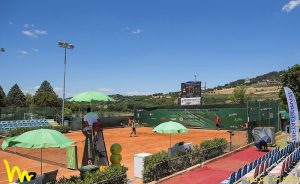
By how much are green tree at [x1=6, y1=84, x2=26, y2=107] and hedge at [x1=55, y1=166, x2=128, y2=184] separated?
347ft

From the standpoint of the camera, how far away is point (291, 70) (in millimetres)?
58125

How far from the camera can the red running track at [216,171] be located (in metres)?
14.5

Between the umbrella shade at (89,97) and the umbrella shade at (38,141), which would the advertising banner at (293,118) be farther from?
the umbrella shade at (38,141)

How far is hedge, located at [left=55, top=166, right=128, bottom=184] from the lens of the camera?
441 inches

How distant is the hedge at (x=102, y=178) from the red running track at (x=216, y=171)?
2.28 meters

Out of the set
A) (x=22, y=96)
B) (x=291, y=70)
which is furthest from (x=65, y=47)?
(x=22, y=96)

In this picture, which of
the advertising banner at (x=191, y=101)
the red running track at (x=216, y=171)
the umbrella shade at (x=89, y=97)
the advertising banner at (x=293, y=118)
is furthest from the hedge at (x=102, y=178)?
the advertising banner at (x=191, y=101)

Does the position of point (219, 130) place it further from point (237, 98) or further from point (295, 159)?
point (237, 98)

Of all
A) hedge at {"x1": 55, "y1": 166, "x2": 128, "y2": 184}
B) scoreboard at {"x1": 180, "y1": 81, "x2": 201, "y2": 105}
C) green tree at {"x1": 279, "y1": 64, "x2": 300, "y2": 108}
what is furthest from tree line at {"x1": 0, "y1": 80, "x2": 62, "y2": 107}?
hedge at {"x1": 55, "y1": 166, "x2": 128, "y2": 184}

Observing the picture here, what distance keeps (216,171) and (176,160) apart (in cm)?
210

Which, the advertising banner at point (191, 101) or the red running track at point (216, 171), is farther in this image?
the advertising banner at point (191, 101)

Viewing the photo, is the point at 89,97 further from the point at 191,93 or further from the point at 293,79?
the point at 293,79

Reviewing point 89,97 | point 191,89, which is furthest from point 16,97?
point 89,97

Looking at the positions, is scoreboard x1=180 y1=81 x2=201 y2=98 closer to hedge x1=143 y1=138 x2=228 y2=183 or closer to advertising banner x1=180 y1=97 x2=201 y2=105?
advertising banner x1=180 y1=97 x2=201 y2=105
